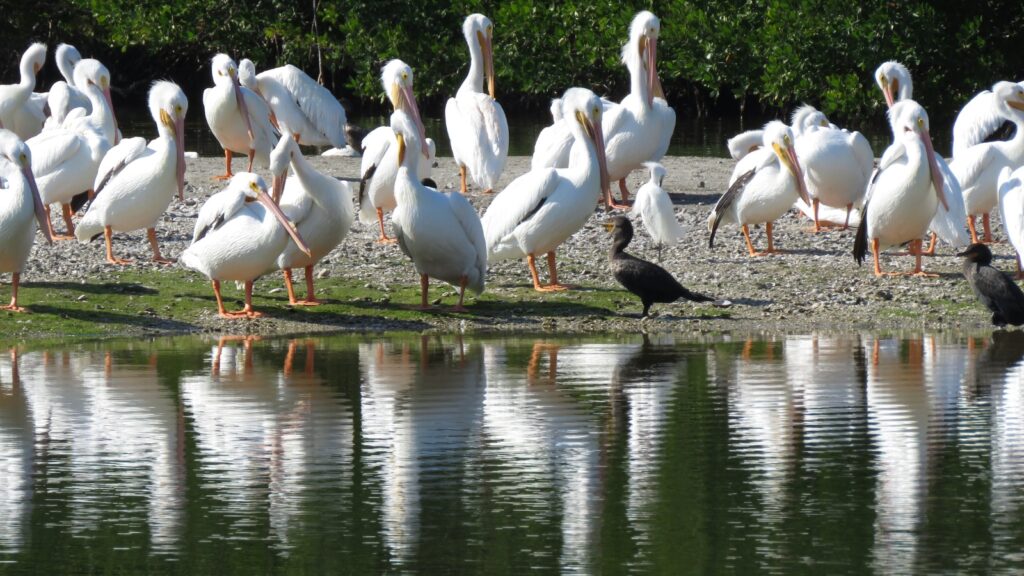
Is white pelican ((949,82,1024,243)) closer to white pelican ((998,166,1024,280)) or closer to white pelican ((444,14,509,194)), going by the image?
white pelican ((998,166,1024,280))

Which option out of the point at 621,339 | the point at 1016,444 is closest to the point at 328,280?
the point at 621,339

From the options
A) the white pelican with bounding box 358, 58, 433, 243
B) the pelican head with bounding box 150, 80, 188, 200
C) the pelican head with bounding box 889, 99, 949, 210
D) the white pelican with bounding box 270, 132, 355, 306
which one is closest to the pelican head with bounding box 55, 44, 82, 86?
the white pelican with bounding box 358, 58, 433, 243

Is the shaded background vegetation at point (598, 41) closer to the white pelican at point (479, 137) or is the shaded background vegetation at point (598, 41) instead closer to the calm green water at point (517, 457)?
the white pelican at point (479, 137)

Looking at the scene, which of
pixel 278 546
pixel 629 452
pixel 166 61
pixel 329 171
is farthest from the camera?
pixel 166 61

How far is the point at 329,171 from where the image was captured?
643 inches

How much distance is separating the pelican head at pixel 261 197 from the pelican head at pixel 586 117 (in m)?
2.21

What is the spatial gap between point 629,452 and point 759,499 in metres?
0.84

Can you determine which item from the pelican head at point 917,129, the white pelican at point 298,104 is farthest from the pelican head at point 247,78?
the pelican head at point 917,129

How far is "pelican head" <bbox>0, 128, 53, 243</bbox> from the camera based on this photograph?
10078mm

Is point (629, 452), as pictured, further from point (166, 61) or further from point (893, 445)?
point (166, 61)

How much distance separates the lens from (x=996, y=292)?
9.60m

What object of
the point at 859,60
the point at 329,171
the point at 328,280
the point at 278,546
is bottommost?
the point at 278,546

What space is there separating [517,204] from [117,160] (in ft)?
9.42

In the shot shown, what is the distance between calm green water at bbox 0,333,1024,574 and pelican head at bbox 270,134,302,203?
1438mm
